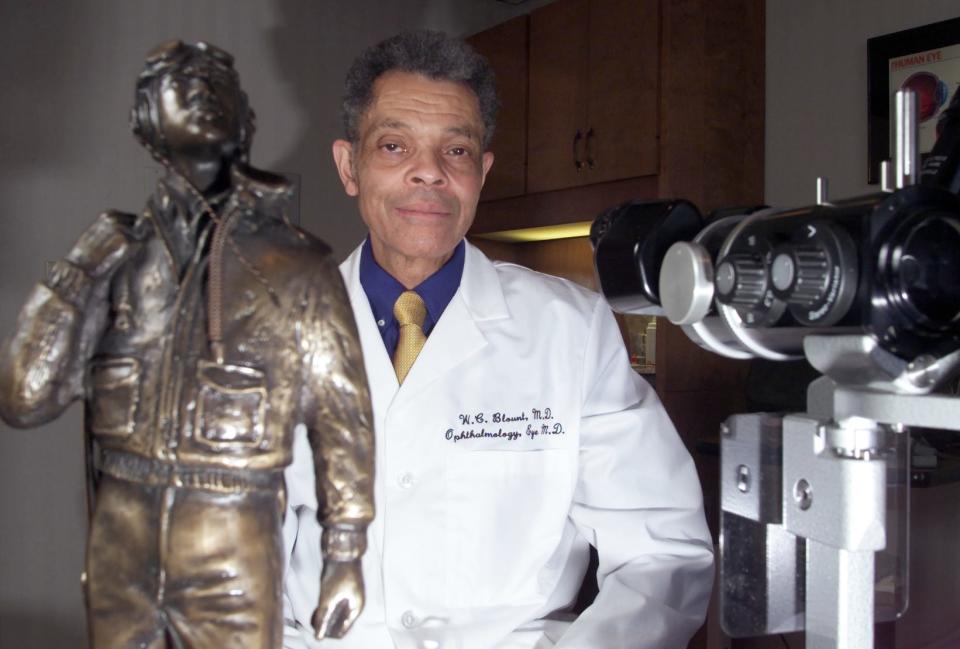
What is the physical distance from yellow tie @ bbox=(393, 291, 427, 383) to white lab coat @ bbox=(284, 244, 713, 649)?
27mm

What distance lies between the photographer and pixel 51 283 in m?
0.49

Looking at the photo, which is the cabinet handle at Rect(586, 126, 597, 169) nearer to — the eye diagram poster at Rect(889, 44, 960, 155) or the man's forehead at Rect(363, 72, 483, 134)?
the eye diagram poster at Rect(889, 44, 960, 155)

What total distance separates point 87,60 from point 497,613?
5.03 feet

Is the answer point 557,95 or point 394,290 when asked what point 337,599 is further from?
point 557,95

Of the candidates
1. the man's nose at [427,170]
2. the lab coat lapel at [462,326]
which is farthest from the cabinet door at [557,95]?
the man's nose at [427,170]

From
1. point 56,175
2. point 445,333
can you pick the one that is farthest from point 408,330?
point 56,175

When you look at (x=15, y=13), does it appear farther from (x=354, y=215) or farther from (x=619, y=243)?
(x=619, y=243)

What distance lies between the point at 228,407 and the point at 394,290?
0.64 meters

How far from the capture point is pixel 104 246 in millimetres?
491

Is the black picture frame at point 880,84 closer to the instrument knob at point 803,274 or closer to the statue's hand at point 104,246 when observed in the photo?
the instrument knob at point 803,274

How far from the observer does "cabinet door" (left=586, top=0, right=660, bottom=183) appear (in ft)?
6.49

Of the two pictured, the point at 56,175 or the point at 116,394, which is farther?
the point at 56,175

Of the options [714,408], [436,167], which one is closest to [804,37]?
[714,408]

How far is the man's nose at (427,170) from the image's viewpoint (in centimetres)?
99
